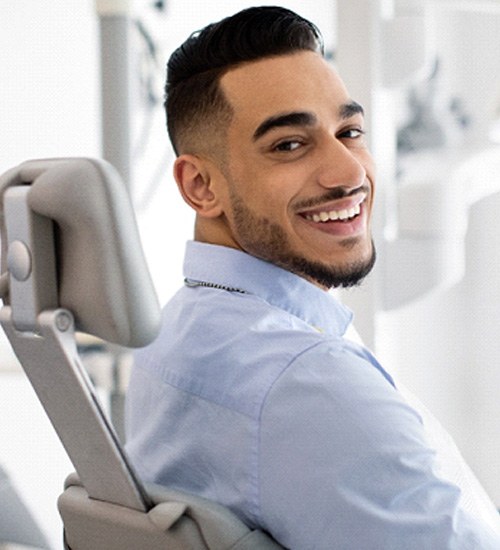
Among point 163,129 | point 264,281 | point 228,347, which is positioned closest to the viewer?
point 228,347

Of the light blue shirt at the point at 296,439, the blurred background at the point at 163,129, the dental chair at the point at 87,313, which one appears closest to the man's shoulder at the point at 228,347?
the light blue shirt at the point at 296,439

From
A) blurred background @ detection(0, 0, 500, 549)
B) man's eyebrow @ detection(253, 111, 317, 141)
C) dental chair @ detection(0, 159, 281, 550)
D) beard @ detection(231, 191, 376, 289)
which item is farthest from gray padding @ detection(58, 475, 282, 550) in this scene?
blurred background @ detection(0, 0, 500, 549)

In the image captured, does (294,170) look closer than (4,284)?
No

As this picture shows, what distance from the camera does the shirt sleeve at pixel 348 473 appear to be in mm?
901

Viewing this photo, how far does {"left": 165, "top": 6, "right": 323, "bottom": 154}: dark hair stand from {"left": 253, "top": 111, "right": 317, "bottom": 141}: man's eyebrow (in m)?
0.05

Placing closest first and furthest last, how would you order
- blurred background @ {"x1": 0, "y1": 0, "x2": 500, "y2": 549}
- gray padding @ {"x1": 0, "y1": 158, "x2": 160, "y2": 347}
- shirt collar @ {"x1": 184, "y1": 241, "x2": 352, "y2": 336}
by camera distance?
gray padding @ {"x1": 0, "y1": 158, "x2": 160, "y2": 347}
shirt collar @ {"x1": 184, "y1": 241, "x2": 352, "y2": 336}
blurred background @ {"x1": 0, "y1": 0, "x2": 500, "y2": 549}

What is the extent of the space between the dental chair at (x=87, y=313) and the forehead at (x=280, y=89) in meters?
0.39

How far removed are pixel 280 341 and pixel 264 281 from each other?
0.16 metres

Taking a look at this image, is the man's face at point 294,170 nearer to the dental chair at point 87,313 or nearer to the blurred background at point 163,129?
the dental chair at point 87,313

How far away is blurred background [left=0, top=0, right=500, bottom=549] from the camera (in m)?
2.07

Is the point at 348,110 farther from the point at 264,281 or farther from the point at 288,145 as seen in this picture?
the point at 264,281

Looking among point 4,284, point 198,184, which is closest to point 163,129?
point 198,184

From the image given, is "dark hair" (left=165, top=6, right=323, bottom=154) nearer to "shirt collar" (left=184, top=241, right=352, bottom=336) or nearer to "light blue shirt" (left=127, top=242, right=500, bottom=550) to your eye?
"shirt collar" (left=184, top=241, right=352, bottom=336)

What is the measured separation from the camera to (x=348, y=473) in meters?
0.91
